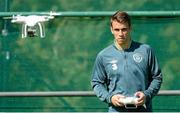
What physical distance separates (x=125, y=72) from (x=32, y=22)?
1.89 meters

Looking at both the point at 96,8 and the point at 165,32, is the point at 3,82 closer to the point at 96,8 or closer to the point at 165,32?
the point at 96,8

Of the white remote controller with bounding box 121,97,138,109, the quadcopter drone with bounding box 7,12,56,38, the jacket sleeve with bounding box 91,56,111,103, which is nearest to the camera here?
the white remote controller with bounding box 121,97,138,109

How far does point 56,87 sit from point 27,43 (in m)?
0.46

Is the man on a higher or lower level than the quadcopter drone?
lower

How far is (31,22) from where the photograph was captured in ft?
19.9

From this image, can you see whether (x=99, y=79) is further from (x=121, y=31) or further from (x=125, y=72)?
(x=121, y=31)

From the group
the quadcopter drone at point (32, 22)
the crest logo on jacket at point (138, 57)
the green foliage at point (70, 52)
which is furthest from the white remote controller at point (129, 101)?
the quadcopter drone at point (32, 22)

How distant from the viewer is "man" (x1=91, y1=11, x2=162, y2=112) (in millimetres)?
4336

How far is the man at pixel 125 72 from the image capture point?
14.2 feet

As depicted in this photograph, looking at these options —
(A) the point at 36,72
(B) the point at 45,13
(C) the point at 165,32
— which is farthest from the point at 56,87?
(C) the point at 165,32

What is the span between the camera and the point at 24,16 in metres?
6.05

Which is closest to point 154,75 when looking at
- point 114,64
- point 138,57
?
point 138,57

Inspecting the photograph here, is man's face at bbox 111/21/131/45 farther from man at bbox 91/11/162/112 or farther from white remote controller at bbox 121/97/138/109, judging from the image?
white remote controller at bbox 121/97/138/109

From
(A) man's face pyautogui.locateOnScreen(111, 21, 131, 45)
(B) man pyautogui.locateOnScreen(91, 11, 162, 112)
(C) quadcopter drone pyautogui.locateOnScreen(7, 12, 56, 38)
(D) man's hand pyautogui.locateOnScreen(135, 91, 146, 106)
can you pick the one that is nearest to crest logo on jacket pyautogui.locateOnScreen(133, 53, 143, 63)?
(B) man pyautogui.locateOnScreen(91, 11, 162, 112)
